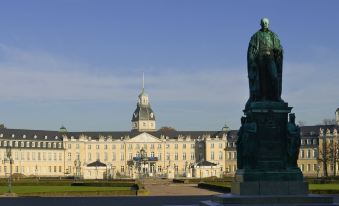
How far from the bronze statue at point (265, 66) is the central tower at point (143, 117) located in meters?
165

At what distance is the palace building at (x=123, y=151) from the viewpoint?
527 feet

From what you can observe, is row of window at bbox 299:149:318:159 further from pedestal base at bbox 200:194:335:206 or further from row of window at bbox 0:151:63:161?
pedestal base at bbox 200:194:335:206

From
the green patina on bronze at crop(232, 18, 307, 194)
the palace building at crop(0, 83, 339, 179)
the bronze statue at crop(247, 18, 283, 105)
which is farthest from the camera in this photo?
the palace building at crop(0, 83, 339, 179)

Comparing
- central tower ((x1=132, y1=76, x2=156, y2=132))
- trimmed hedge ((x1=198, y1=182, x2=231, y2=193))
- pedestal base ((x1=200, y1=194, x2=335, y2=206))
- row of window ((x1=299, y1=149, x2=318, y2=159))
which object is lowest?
trimmed hedge ((x1=198, y1=182, x2=231, y2=193))

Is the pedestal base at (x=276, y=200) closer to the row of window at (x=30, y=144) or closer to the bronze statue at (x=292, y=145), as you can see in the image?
the bronze statue at (x=292, y=145)

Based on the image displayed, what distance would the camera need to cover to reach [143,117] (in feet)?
626

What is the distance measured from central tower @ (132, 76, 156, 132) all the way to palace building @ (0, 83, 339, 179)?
379 mm

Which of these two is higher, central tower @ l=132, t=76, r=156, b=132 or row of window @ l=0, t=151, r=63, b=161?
central tower @ l=132, t=76, r=156, b=132

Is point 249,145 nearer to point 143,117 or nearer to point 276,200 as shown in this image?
point 276,200

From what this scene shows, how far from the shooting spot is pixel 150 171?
558 ft

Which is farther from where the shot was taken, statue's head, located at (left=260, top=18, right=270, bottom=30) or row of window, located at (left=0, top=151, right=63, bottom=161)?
row of window, located at (left=0, top=151, right=63, bottom=161)

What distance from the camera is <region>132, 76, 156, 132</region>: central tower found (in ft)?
625

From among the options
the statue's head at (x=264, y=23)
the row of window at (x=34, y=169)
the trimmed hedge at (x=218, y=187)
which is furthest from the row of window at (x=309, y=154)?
the statue's head at (x=264, y=23)

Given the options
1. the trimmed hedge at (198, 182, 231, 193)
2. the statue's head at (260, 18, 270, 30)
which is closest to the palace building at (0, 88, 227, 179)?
the trimmed hedge at (198, 182, 231, 193)
